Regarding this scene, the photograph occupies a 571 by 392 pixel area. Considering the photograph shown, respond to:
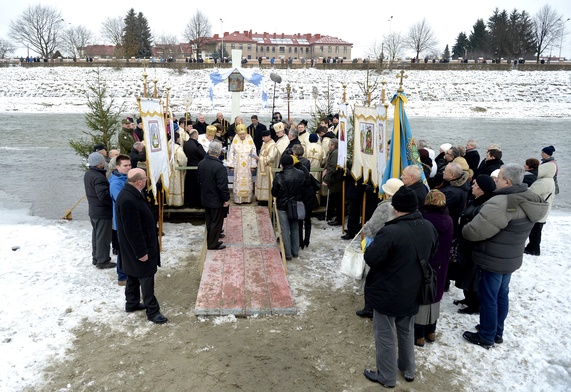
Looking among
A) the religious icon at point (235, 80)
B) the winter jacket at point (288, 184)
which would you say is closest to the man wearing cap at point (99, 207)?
the winter jacket at point (288, 184)

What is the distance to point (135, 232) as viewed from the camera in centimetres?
483

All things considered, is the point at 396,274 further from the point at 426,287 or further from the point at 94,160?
the point at 94,160

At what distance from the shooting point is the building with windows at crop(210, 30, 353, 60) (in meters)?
94.6

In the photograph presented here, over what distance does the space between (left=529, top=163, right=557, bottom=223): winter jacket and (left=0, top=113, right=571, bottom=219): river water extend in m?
4.44

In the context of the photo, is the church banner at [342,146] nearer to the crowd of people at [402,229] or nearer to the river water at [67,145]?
the crowd of people at [402,229]

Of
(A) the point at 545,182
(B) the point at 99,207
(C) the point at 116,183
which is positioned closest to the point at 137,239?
(C) the point at 116,183

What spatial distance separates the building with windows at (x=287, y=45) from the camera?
310ft

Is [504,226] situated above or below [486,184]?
below

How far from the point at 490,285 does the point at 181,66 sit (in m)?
50.7

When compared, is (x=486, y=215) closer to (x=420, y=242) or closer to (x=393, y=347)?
(x=420, y=242)

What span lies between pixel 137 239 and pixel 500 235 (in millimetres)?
3715

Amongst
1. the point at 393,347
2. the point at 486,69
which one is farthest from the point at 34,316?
the point at 486,69

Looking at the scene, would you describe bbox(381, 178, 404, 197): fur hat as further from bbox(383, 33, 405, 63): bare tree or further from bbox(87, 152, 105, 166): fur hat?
bbox(383, 33, 405, 63): bare tree

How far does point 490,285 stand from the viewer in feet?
15.5
